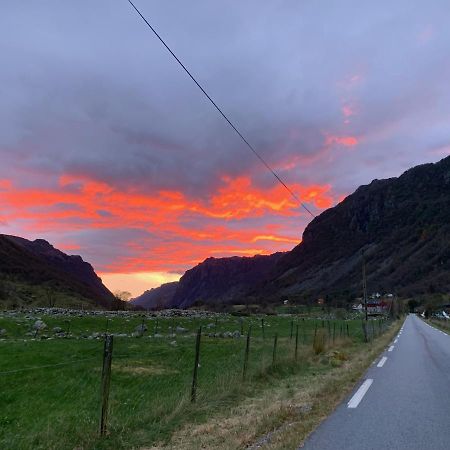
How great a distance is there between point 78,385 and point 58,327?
22.5 metres

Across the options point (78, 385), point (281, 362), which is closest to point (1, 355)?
point (78, 385)

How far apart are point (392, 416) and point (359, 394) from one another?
2.41 m

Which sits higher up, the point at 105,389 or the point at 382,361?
the point at 105,389

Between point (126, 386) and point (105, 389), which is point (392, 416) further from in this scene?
point (126, 386)

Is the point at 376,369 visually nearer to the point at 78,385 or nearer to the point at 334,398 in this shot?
the point at 334,398

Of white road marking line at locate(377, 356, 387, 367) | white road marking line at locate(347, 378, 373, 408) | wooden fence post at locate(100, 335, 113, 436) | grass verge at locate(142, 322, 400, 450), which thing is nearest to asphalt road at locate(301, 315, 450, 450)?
white road marking line at locate(347, 378, 373, 408)

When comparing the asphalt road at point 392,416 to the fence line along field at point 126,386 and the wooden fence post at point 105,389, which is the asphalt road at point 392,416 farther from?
the wooden fence post at point 105,389

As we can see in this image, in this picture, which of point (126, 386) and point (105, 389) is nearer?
point (105, 389)

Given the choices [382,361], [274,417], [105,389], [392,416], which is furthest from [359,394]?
[382,361]

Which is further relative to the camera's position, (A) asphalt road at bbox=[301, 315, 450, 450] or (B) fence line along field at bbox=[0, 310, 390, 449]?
(B) fence line along field at bbox=[0, 310, 390, 449]

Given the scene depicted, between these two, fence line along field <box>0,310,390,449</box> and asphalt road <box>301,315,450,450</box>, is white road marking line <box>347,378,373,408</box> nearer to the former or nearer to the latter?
asphalt road <box>301,315,450,450</box>

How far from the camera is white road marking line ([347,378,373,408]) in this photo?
972cm

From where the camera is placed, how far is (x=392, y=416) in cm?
855

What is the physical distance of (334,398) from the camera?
1039cm
